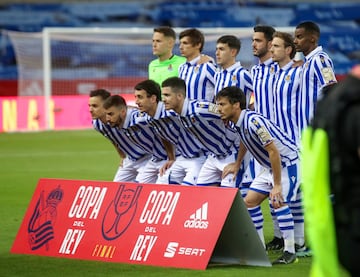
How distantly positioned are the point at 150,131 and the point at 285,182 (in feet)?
5.92

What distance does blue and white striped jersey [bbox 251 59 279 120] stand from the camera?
9.80 metres

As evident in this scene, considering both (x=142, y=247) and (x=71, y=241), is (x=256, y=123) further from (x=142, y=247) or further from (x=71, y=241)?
(x=71, y=241)

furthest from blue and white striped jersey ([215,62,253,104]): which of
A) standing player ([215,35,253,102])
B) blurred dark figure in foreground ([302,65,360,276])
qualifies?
blurred dark figure in foreground ([302,65,360,276])

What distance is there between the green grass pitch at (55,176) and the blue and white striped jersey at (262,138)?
2.93 ft

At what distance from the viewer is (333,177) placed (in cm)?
428

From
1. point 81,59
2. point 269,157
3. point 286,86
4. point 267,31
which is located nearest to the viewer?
point 269,157

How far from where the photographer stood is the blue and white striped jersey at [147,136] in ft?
32.8

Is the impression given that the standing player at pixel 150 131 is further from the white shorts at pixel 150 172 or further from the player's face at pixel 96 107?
the player's face at pixel 96 107

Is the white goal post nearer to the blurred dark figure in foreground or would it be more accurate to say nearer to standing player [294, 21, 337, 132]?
standing player [294, 21, 337, 132]

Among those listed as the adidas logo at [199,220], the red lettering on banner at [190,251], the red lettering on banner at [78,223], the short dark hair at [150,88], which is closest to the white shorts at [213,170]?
the short dark hair at [150,88]

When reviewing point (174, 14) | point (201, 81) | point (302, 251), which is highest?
point (201, 81)

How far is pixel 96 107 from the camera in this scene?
32.9ft

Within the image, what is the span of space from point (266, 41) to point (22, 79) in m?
17.8

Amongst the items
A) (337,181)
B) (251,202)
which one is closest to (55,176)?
(251,202)
